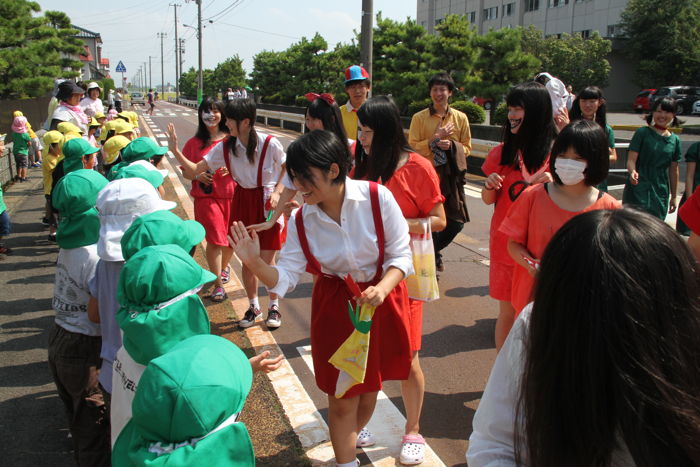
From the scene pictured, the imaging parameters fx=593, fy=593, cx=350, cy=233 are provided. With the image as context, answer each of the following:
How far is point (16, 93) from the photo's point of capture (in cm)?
1677

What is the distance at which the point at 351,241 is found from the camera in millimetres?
→ 2605

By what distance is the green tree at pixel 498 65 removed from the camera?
56.7 ft

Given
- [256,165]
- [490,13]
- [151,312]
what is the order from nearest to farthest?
1. [151,312]
2. [256,165]
3. [490,13]

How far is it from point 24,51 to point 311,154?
16.5 m

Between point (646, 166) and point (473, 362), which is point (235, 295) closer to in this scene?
point (473, 362)

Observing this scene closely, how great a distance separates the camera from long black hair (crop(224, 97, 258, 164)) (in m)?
4.67

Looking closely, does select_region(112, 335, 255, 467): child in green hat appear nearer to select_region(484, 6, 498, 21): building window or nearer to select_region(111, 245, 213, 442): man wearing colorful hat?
select_region(111, 245, 213, 442): man wearing colorful hat

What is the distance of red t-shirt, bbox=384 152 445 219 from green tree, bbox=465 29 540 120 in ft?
50.3

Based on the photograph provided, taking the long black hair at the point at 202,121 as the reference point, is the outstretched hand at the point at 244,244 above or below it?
below

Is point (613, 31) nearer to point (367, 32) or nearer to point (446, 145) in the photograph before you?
point (367, 32)

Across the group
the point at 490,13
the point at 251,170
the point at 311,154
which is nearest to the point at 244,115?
the point at 251,170

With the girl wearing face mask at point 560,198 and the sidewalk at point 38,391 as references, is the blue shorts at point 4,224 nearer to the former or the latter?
the sidewalk at point 38,391

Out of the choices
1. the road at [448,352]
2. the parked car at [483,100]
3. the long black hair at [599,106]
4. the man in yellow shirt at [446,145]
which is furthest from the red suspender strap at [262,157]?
the parked car at [483,100]

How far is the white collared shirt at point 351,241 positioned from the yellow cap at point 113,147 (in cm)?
358
